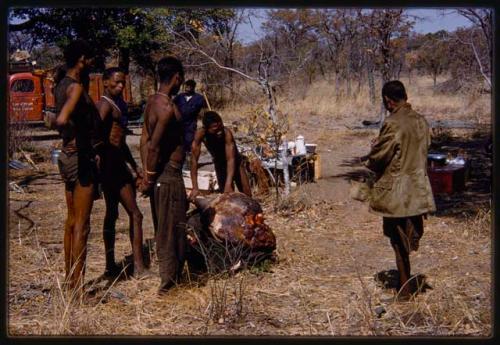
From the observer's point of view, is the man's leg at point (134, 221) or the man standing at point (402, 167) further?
the man's leg at point (134, 221)

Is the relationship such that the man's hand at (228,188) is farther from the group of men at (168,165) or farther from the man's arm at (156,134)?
the man's arm at (156,134)

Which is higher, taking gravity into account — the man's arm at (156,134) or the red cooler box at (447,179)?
the man's arm at (156,134)

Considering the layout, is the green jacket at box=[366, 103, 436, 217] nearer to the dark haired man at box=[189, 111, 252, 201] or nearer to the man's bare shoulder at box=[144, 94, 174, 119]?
the man's bare shoulder at box=[144, 94, 174, 119]

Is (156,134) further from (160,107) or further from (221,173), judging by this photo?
(221,173)

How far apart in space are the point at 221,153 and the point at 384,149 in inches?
79.5

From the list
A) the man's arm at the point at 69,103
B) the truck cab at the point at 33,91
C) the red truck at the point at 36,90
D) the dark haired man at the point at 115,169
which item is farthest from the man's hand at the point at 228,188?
the truck cab at the point at 33,91

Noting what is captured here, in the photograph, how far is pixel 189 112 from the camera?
891cm

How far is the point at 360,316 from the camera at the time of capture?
4746 mm

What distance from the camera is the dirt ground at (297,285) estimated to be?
4.66 meters

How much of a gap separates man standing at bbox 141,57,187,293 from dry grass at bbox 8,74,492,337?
24 centimetres

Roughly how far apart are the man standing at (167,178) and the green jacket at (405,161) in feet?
4.74

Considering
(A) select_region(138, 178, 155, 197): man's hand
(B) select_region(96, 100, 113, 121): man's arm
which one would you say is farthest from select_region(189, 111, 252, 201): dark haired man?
(B) select_region(96, 100, 113, 121): man's arm

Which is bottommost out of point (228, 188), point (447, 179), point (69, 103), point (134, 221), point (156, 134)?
point (447, 179)

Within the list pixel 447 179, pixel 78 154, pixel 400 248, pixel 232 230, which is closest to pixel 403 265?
pixel 400 248
